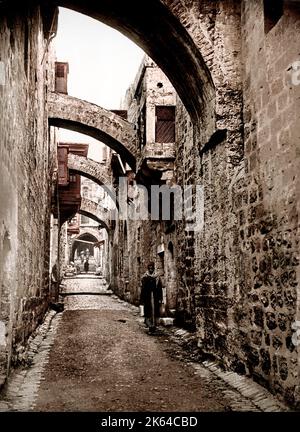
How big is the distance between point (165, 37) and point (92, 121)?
20.8 feet

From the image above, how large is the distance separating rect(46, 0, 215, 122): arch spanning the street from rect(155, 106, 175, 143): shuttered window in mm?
4060

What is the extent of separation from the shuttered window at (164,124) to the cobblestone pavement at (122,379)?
462cm

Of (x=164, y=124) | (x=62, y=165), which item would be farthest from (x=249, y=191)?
(x=62, y=165)

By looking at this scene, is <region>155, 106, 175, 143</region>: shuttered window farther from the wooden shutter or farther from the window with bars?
the wooden shutter

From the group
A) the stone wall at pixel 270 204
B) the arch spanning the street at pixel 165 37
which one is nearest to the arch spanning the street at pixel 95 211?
the arch spanning the street at pixel 165 37

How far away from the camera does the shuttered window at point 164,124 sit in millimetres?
11133

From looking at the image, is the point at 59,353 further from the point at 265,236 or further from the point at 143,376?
the point at 265,236

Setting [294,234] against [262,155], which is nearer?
[294,234]

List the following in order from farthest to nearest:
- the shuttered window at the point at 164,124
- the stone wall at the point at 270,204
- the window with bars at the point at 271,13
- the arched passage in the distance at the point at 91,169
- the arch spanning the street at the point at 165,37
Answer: the arched passage in the distance at the point at 91,169 < the shuttered window at the point at 164,124 < the arch spanning the street at the point at 165,37 < the window with bars at the point at 271,13 < the stone wall at the point at 270,204

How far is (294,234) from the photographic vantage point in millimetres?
4082

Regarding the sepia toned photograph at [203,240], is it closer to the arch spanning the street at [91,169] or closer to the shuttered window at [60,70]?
the shuttered window at [60,70]
